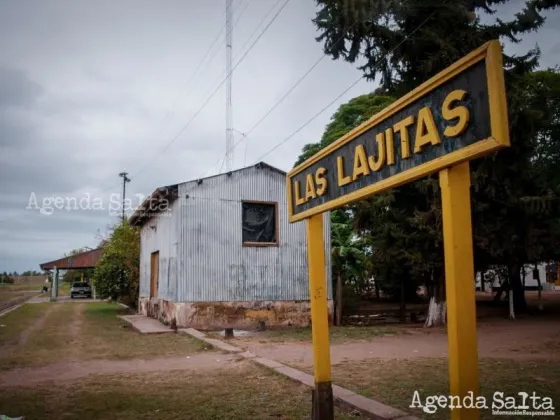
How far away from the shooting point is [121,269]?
24.6 meters

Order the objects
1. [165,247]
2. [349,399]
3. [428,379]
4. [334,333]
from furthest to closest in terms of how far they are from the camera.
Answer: [165,247]
[334,333]
[428,379]
[349,399]

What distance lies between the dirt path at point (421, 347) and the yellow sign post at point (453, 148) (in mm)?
5950

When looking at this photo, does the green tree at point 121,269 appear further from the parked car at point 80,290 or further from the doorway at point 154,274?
the parked car at point 80,290

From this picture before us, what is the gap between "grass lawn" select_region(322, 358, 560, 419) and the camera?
614 centimetres

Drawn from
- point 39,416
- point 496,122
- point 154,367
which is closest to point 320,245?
point 496,122

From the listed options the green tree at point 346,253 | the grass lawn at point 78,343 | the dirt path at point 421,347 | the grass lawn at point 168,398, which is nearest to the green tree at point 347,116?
the green tree at point 346,253

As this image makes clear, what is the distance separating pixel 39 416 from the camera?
556 cm

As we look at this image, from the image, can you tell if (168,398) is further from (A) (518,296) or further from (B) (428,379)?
(A) (518,296)

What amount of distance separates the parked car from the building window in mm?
29702

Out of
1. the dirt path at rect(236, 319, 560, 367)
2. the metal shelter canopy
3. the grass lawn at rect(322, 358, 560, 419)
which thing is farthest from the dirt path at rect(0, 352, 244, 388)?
the metal shelter canopy

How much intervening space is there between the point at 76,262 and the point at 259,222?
86.5ft

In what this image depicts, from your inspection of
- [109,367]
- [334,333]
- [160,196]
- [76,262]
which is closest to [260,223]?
[160,196]

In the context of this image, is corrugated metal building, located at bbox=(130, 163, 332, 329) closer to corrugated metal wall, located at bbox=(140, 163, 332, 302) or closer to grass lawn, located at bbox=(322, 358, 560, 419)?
corrugated metal wall, located at bbox=(140, 163, 332, 302)

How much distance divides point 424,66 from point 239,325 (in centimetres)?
1001
